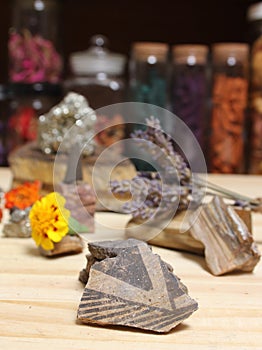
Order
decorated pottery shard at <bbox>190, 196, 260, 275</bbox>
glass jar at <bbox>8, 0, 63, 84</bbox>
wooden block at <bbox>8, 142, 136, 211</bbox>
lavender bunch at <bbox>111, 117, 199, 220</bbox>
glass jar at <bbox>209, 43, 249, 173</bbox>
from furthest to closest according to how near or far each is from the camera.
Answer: glass jar at <bbox>8, 0, 63, 84</bbox> < glass jar at <bbox>209, 43, 249, 173</bbox> < wooden block at <bbox>8, 142, 136, 211</bbox> < lavender bunch at <bbox>111, 117, 199, 220</bbox> < decorated pottery shard at <bbox>190, 196, 260, 275</bbox>

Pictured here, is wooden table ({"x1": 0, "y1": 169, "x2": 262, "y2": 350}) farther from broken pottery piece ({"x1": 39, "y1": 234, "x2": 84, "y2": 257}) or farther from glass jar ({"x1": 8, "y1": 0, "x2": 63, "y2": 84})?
glass jar ({"x1": 8, "y1": 0, "x2": 63, "y2": 84})

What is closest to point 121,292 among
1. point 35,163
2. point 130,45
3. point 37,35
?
point 35,163

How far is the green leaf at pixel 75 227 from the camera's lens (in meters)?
0.83

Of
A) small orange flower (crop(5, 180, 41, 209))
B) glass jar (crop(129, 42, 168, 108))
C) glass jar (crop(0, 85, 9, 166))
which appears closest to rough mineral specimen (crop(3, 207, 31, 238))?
small orange flower (crop(5, 180, 41, 209))

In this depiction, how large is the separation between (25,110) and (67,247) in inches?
31.6

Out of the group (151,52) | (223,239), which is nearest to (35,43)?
(151,52)

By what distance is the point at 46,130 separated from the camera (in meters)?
1.16

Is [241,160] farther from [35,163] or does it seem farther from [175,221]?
[175,221]

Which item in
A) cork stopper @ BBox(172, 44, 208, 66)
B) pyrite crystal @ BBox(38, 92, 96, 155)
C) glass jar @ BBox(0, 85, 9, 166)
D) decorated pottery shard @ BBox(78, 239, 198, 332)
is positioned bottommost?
glass jar @ BBox(0, 85, 9, 166)

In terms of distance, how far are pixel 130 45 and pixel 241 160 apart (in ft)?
1.90

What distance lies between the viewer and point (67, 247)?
2.68 ft

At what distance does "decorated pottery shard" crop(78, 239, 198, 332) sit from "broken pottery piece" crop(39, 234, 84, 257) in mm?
197

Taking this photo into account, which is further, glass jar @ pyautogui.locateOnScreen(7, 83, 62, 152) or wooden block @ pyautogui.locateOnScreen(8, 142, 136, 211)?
glass jar @ pyautogui.locateOnScreen(7, 83, 62, 152)

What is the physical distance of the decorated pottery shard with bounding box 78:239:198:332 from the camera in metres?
0.56
